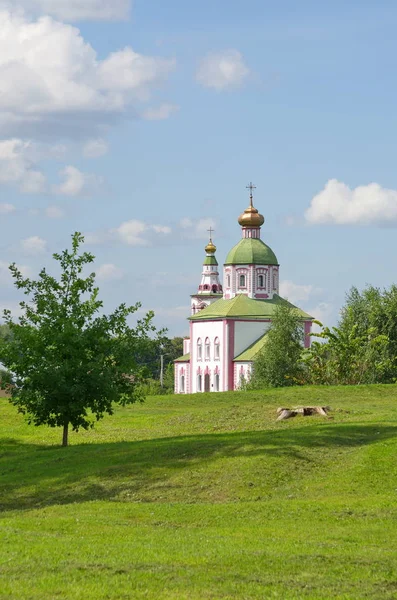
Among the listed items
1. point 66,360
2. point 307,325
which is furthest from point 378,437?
point 307,325

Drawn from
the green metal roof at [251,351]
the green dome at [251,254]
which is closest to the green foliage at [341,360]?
the green metal roof at [251,351]

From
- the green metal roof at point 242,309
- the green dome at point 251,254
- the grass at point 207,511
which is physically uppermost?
the green dome at point 251,254

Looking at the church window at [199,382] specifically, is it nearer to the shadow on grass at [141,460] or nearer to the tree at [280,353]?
the tree at [280,353]

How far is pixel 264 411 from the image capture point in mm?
36344

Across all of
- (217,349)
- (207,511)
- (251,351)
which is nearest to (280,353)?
(251,351)

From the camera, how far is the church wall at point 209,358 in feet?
322

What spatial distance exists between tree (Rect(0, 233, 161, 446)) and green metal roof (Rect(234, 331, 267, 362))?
63.0m

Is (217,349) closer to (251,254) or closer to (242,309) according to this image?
(242,309)

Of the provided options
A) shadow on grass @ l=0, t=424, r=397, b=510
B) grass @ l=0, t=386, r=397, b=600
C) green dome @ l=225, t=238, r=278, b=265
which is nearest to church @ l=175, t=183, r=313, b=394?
green dome @ l=225, t=238, r=278, b=265

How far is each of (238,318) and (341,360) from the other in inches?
1489

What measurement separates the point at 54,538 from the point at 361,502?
6.11 m

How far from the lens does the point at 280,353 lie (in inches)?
2827


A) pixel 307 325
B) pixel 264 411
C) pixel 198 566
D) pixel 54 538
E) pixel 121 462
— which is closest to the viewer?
pixel 198 566

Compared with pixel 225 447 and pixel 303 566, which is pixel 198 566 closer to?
pixel 303 566
